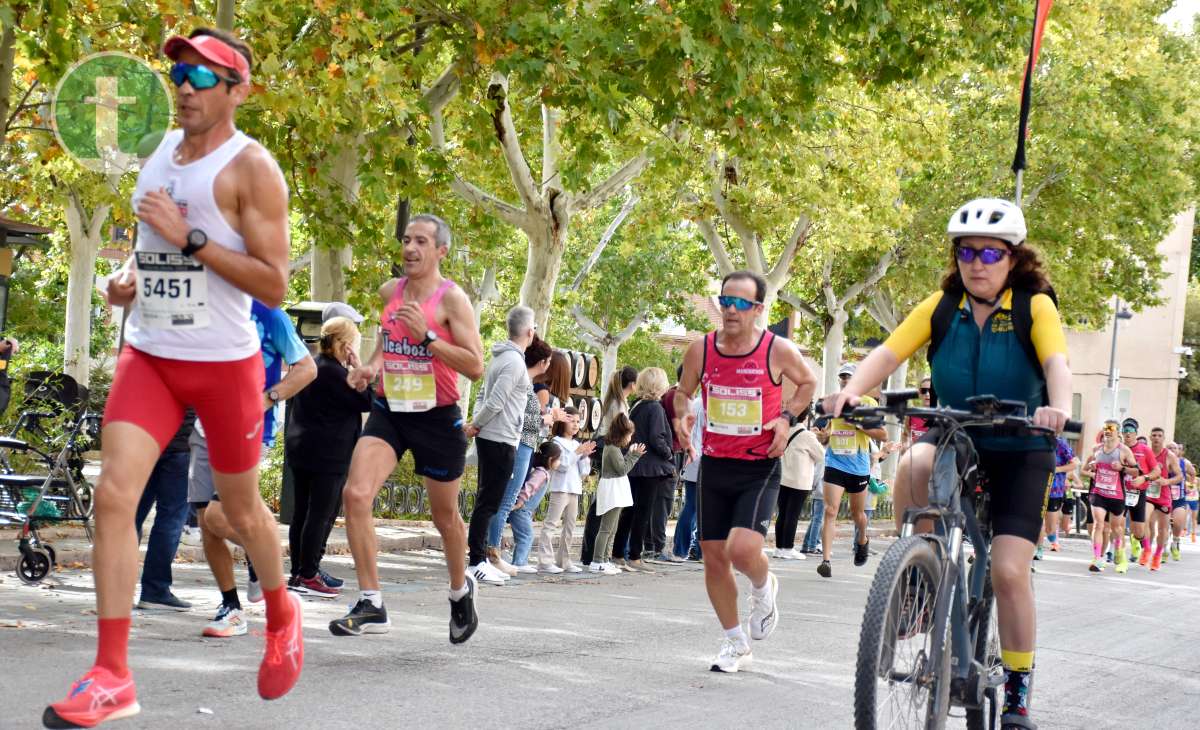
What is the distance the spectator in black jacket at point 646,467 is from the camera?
1480 cm

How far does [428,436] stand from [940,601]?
10.9 feet

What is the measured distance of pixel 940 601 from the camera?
535 cm

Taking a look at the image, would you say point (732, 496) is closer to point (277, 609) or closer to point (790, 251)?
point (277, 609)

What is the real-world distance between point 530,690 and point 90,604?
3541mm

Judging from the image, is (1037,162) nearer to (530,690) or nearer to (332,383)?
(332,383)

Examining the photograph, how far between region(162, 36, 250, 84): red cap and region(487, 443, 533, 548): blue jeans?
820cm

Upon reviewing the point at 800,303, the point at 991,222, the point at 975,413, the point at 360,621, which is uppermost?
the point at 800,303

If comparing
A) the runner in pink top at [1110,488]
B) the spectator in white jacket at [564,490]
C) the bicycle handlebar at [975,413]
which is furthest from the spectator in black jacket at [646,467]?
the bicycle handlebar at [975,413]

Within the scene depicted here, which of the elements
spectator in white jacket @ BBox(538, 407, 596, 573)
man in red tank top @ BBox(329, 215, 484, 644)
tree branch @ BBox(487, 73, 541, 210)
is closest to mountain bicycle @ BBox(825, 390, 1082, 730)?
man in red tank top @ BBox(329, 215, 484, 644)

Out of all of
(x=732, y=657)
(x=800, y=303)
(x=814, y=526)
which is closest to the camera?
(x=732, y=657)

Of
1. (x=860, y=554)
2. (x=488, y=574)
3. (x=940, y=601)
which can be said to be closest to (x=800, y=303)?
(x=860, y=554)

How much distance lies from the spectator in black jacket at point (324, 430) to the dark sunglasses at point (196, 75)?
5.51 meters

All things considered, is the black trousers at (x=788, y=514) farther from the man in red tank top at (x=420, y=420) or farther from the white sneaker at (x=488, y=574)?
the man in red tank top at (x=420, y=420)

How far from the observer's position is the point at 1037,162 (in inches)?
1369
